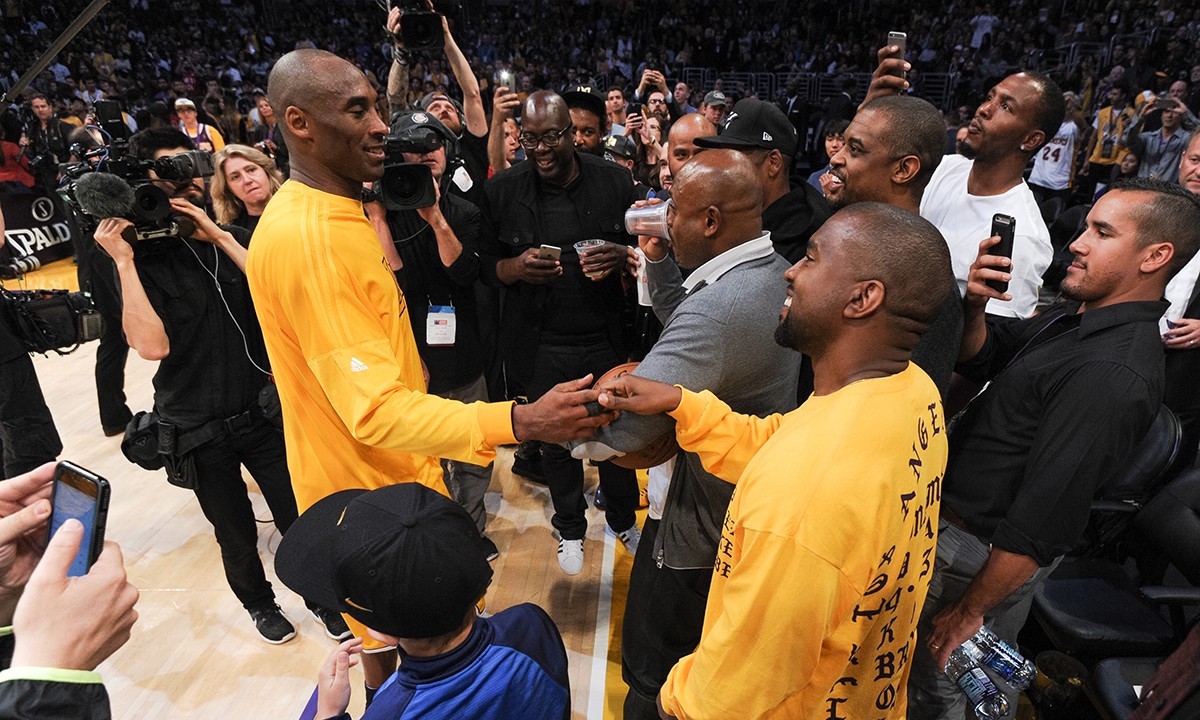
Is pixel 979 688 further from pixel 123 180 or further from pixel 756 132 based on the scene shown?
pixel 123 180

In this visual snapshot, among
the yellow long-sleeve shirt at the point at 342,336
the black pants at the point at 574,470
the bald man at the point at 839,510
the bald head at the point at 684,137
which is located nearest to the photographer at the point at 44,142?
the black pants at the point at 574,470

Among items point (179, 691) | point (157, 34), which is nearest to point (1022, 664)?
point (179, 691)

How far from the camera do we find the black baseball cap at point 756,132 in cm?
278

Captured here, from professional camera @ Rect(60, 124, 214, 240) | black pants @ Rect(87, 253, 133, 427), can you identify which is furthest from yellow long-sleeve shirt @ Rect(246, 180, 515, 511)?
black pants @ Rect(87, 253, 133, 427)

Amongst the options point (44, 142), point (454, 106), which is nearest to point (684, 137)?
point (454, 106)

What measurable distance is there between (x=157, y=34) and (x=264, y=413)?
1854cm

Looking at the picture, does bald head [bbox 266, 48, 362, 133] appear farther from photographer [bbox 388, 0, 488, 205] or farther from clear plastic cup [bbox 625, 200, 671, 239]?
photographer [bbox 388, 0, 488, 205]

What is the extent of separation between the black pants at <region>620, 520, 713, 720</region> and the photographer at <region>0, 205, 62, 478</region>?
115 inches

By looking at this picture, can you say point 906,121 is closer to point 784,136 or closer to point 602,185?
point 784,136

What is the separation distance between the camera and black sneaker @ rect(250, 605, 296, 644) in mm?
3020

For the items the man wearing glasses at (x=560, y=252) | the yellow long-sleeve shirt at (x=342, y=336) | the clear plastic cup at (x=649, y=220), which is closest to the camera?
the yellow long-sleeve shirt at (x=342, y=336)

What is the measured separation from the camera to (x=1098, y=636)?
2.38 m

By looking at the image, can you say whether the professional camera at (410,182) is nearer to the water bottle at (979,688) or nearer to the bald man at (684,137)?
the bald man at (684,137)

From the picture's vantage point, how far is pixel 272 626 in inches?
119
